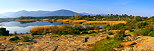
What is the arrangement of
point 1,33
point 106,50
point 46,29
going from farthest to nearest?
1. point 46,29
2. point 1,33
3. point 106,50

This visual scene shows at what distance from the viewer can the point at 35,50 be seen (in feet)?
38.7

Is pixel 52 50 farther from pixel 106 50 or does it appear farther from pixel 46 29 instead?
pixel 46 29

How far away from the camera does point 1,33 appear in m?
27.4

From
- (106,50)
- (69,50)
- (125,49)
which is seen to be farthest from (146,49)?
(69,50)

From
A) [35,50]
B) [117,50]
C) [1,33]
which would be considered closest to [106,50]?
[117,50]

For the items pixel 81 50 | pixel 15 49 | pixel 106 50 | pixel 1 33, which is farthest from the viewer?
pixel 1 33

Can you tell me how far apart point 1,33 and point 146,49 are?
89.8 feet

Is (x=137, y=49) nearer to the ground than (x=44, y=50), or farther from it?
farther from it

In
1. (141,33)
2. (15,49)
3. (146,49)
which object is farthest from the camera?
(141,33)

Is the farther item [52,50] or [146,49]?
[52,50]

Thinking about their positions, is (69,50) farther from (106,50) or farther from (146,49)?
(146,49)

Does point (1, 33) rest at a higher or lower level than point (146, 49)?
lower

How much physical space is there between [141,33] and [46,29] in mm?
24502

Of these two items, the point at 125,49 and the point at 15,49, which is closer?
the point at 125,49
